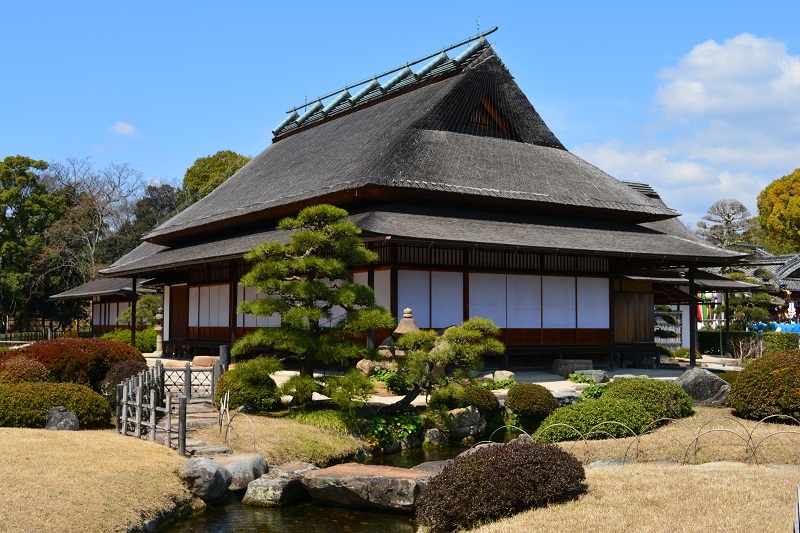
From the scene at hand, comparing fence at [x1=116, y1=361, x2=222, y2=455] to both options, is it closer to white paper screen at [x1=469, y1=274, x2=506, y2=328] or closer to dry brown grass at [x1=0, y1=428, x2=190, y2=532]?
dry brown grass at [x1=0, y1=428, x2=190, y2=532]

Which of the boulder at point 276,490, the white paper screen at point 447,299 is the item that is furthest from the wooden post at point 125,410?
the white paper screen at point 447,299

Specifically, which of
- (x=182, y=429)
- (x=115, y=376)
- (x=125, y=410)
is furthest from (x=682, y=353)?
(x=182, y=429)

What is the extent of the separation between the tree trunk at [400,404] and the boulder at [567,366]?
7.94m

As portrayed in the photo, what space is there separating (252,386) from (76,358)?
423 centimetres

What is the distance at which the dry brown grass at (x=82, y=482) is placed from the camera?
32.7 feet

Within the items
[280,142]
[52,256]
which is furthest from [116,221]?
[280,142]

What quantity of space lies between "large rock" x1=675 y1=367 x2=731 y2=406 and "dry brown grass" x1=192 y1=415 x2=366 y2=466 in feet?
25.5

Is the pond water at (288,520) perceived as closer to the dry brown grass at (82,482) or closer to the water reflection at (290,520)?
the water reflection at (290,520)

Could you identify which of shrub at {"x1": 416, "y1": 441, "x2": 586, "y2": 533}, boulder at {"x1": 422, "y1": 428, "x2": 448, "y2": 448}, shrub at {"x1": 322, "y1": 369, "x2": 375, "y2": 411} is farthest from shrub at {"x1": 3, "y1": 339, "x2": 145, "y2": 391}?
shrub at {"x1": 416, "y1": 441, "x2": 586, "y2": 533}

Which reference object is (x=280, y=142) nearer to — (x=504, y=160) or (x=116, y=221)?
(x=504, y=160)

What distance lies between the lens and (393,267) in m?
23.0

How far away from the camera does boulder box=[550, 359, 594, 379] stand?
961 inches

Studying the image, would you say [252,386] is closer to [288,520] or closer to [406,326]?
[406,326]

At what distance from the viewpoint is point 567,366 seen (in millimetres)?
24453
